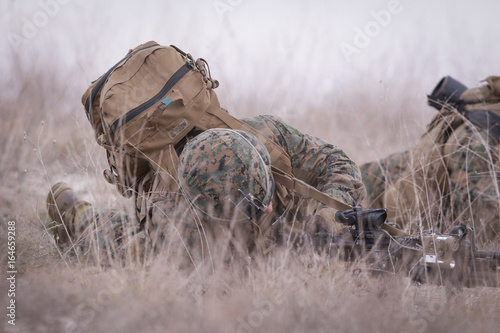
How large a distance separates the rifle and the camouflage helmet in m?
0.38

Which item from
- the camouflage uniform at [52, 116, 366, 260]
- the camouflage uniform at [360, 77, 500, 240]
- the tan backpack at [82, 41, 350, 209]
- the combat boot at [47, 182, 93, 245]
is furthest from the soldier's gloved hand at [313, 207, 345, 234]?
the combat boot at [47, 182, 93, 245]

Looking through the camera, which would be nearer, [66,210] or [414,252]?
[414,252]

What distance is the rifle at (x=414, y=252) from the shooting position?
7.72ft

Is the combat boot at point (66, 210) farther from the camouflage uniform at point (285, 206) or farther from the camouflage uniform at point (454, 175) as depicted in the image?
the camouflage uniform at point (454, 175)

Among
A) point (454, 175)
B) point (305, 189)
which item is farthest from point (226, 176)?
point (454, 175)

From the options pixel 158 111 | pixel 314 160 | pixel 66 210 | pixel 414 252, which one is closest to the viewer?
pixel 414 252

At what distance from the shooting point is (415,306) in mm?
2424

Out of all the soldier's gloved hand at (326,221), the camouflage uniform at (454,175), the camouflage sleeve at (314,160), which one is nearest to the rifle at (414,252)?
the soldier's gloved hand at (326,221)

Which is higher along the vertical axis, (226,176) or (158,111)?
(158,111)

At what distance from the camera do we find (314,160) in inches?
128

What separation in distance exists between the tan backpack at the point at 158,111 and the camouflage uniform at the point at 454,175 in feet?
4.50

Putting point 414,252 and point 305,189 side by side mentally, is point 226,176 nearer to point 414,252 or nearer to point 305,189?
point 305,189

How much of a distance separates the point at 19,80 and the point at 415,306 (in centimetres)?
471

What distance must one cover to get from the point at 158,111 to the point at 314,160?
0.98 meters
